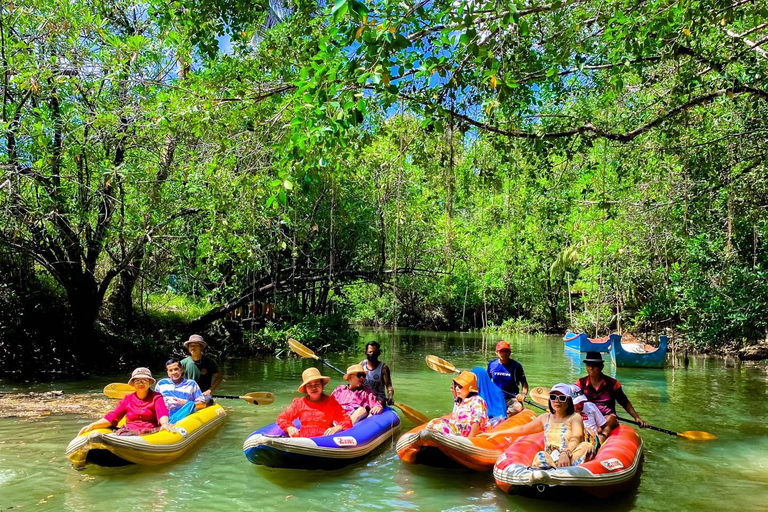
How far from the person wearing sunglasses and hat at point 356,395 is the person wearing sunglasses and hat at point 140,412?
2.06 metres

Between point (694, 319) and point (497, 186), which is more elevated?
point (497, 186)

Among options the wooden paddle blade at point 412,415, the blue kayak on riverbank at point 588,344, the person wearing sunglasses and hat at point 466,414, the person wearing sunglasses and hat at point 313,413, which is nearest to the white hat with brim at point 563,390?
the person wearing sunglasses and hat at point 466,414

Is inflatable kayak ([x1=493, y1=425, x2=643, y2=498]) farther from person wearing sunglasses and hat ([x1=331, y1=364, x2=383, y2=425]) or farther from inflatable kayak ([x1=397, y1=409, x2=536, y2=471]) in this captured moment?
person wearing sunglasses and hat ([x1=331, y1=364, x2=383, y2=425])

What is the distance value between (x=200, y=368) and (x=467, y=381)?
3950 mm

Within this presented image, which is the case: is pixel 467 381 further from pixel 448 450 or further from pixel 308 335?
pixel 308 335

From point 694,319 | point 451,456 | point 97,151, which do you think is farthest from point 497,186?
point 694,319

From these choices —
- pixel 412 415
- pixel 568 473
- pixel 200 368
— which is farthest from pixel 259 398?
pixel 568 473

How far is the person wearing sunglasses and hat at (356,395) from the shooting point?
7.82 meters

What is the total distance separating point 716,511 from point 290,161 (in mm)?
4733

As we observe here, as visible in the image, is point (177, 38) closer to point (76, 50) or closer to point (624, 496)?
point (76, 50)

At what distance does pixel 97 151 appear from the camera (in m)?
11.1

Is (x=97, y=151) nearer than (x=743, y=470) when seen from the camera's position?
No

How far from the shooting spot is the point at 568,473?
5199 millimetres

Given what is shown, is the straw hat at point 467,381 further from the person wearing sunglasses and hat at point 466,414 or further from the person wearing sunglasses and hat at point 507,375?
the person wearing sunglasses and hat at point 507,375
